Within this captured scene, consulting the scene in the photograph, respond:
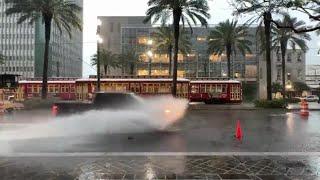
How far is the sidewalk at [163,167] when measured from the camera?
9.29m

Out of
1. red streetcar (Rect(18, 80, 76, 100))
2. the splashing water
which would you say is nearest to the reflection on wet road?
the splashing water

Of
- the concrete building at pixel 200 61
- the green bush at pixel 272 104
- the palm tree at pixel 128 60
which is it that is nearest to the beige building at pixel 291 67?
the concrete building at pixel 200 61

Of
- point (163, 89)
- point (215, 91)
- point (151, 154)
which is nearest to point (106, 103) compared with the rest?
point (151, 154)

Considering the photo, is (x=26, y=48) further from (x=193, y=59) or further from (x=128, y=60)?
(x=193, y=59)

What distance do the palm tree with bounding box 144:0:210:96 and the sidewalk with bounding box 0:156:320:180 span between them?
1360 inches

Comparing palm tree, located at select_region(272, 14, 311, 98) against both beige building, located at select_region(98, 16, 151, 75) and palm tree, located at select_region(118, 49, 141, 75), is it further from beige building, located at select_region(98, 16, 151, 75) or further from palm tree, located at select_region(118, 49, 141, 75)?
beige building, located at select_region(98, 16, 151, 75)

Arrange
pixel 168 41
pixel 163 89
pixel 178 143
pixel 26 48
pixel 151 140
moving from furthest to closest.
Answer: pixel 26 48, pixel 168 41, pixel 163 89, pixel 151 140, pixel 178 143

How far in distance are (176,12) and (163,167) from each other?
121 ft

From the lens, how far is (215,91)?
179ft

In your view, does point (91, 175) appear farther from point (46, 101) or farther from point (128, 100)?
point (46, 101)

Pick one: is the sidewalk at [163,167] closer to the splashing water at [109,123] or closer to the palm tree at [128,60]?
the splashing water at [109,123]

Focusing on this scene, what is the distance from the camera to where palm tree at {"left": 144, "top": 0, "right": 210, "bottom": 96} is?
1784 inches

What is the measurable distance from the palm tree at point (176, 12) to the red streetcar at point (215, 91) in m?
8.46

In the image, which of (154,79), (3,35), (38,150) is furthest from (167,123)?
(3,35)
